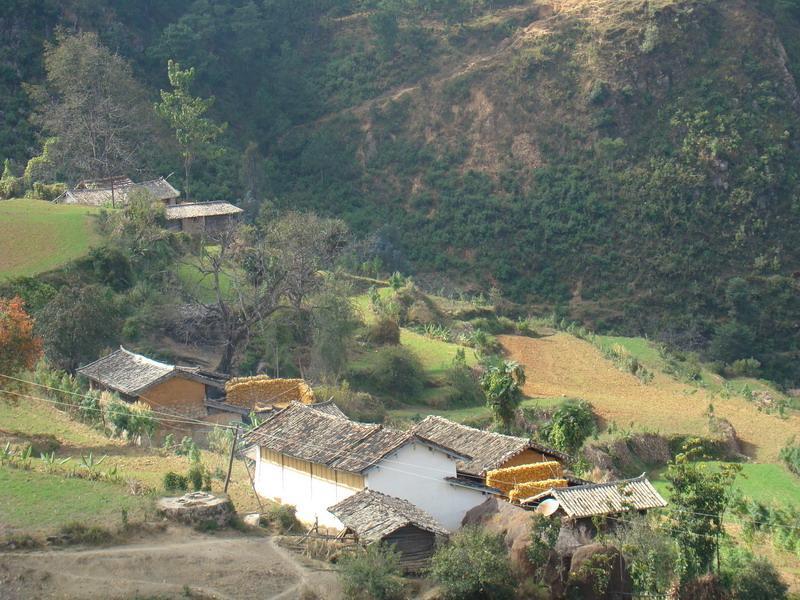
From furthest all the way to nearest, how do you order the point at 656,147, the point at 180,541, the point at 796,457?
the point at 656,147 < the point at 796,457 < the point at 180,541

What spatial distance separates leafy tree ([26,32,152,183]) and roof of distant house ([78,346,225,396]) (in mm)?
21233

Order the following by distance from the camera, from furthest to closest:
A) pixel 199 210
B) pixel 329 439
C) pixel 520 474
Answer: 1. pixel 199 210
2. pixel 520 474
3. pixel 329 439

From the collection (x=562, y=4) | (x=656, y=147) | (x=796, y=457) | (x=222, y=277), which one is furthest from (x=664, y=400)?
(x=562, y=4)

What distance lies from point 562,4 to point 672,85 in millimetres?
9313

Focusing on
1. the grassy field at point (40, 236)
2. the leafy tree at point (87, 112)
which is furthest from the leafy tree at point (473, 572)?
the leafy tree at point (87, 112)

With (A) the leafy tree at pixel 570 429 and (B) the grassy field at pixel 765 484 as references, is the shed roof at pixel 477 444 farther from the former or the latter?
(B) the grassy field at pixel 765 484

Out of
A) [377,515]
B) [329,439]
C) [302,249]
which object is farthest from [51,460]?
[302,249]

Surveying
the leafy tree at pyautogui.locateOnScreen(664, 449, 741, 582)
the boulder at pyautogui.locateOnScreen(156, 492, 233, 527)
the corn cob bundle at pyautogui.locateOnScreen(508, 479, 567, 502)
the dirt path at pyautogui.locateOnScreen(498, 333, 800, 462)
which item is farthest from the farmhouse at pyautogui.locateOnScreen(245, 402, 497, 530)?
the dirt path at pyautogui.locateOnScreen(498, 333, 800, 462)

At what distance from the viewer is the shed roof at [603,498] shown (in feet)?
87.0

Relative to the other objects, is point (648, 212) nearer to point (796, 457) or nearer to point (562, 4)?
point (562, 4)

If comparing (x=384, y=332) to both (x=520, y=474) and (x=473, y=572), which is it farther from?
(x=473, y=572)

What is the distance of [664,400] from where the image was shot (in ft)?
144

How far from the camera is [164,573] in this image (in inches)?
924

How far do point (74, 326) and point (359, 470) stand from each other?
48.2 ft
